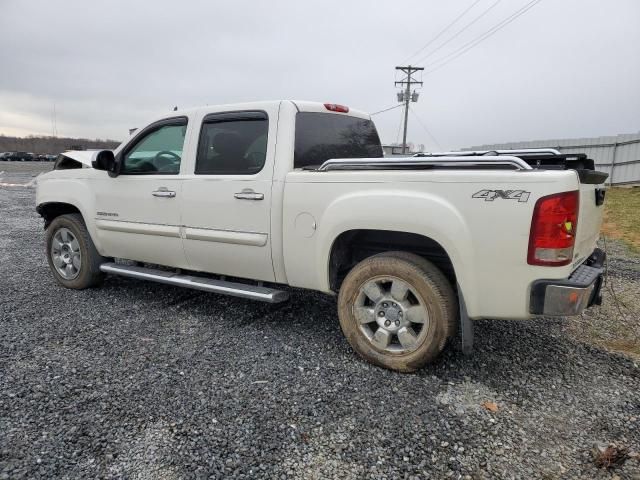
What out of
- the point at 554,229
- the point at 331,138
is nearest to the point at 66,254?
the point at 331,138

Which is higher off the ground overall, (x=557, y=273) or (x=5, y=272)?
(x=557, y=273)

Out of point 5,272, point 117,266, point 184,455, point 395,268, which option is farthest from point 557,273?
point 5,272

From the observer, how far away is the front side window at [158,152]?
14.7ft

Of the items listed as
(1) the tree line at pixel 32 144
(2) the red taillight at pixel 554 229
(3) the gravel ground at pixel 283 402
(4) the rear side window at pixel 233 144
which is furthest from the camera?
(1) the tree line at pixel 32 144

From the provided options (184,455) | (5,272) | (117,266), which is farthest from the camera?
(5,272)

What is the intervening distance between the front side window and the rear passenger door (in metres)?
0.32

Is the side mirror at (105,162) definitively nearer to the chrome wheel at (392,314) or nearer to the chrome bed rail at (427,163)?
the chrome bed rail at (427,163)

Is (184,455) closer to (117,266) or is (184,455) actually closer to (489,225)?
(489,225)

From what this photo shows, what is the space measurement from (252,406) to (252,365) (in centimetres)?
57

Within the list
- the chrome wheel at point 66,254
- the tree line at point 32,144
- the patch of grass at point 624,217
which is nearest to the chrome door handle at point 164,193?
the chrome wheel at point 66,254

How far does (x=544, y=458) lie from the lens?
248cm

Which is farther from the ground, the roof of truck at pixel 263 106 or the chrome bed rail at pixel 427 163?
the roof of truck at pixel 263 106

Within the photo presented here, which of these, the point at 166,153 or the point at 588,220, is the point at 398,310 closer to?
the point at 588,220

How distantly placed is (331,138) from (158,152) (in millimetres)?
1745
